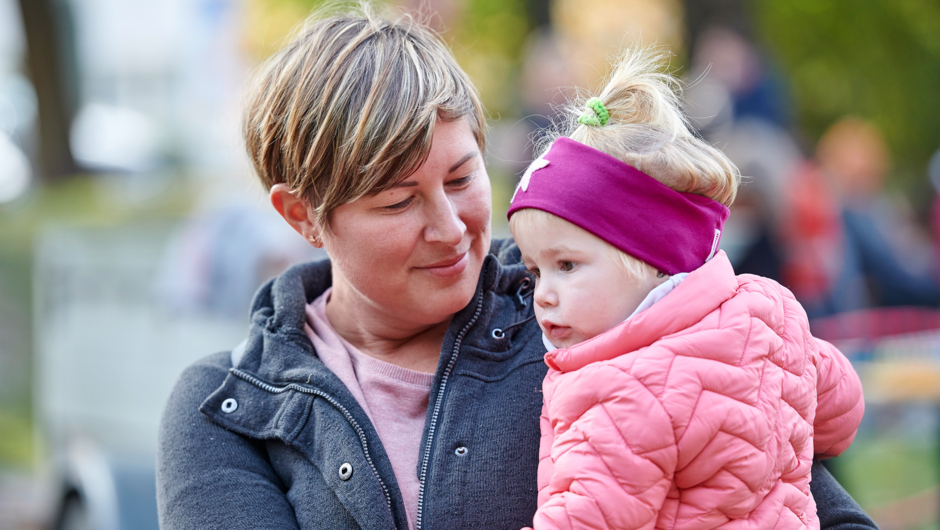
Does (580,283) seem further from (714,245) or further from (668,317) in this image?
(714,245)

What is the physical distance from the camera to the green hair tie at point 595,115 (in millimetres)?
1742

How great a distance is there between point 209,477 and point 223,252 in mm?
4014

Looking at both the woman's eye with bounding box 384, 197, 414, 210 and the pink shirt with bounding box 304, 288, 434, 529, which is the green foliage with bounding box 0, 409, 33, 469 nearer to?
the pink shirt with bounding box 304, 288, 434, 529

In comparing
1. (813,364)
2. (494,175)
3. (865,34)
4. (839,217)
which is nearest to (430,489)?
(813,364)

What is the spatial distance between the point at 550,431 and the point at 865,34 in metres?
15.8

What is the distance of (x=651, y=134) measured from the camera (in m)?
1.67

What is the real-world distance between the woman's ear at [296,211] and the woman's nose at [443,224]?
0.28 meters

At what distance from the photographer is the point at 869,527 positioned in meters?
1.76

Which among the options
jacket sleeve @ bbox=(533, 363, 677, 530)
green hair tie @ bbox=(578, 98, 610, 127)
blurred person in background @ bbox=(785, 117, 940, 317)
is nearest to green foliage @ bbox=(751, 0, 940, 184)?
blurred person in background @ bbox=(785, 117, 940, 317)

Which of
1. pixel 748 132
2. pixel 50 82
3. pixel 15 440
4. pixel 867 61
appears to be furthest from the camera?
pixel 867 61

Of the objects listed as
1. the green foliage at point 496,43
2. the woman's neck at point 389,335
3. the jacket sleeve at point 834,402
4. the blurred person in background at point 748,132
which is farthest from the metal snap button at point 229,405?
the green foliage at point 496,43

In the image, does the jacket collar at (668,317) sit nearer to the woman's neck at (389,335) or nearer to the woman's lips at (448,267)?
the woman's lips at (448,267)

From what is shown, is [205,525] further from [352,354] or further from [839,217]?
[839,217]

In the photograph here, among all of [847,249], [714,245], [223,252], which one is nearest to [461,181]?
[714,245]
